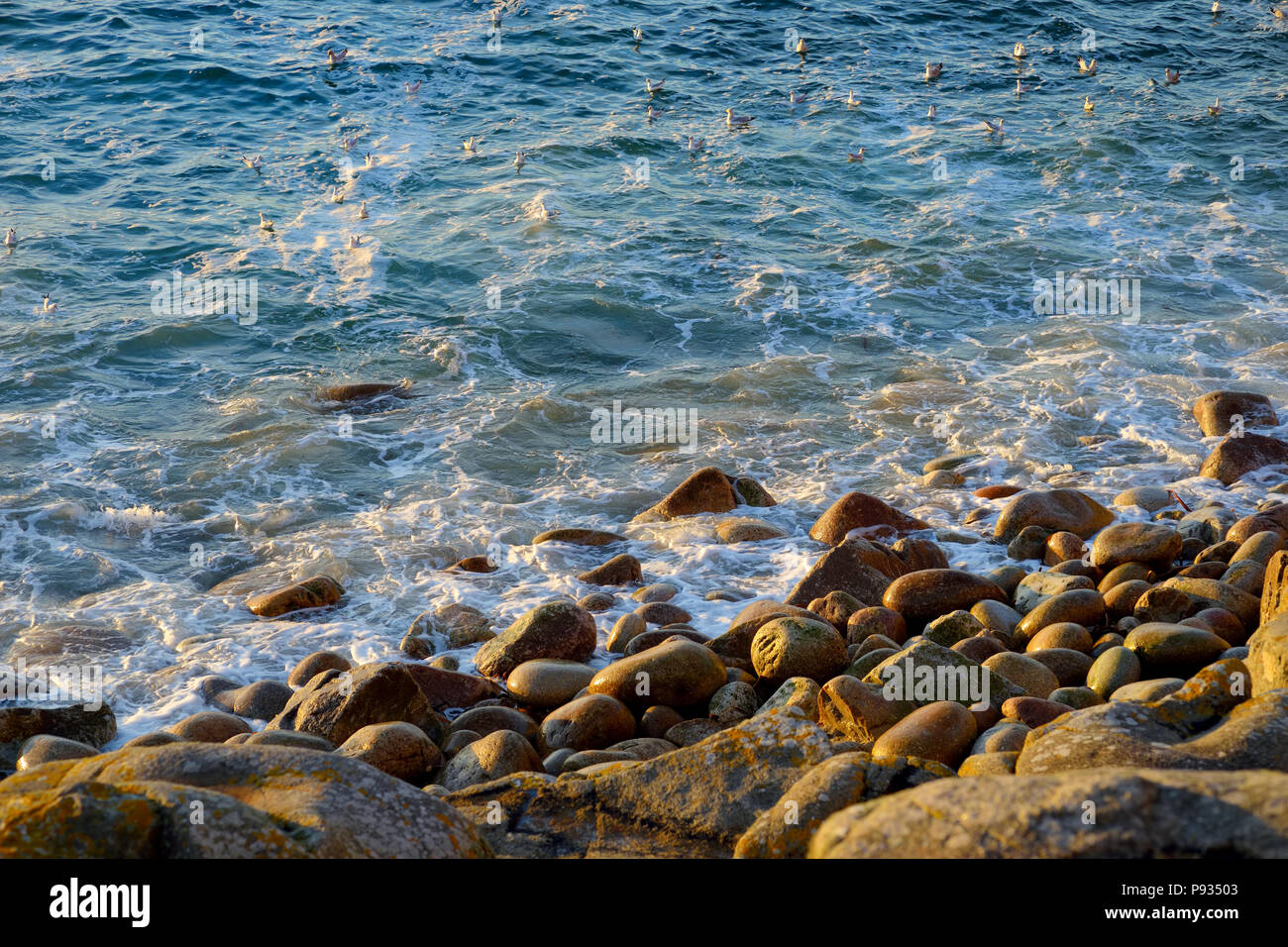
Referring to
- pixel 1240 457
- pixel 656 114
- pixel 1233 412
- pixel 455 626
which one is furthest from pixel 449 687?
pixel 656 114

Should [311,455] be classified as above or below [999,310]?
below

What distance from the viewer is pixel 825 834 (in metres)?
2.39

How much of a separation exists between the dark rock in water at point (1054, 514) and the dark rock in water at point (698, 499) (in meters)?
2.02

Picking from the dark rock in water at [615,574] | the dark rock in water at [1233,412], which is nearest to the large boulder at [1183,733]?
the dark rock in water at [615,574]

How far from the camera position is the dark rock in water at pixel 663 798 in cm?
336

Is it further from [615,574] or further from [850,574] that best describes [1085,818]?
[615,574]

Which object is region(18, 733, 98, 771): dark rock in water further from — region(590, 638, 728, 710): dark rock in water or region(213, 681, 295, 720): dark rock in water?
region(590, 638, 728, 710): dark rock in water

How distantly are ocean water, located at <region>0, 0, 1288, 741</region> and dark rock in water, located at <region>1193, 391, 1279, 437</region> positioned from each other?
0.34 meters

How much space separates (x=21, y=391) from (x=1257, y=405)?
37.5 ft

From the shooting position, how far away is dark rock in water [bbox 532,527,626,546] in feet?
25.1

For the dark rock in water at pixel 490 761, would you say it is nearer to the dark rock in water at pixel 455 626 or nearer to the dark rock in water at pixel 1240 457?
the dark rock in water at pixel 455 626

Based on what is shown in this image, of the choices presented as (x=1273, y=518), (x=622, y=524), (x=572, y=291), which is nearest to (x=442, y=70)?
(x=572, y=291)
